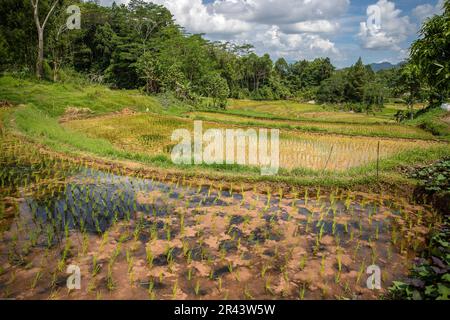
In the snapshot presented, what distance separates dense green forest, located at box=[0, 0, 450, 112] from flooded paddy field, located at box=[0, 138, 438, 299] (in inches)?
157

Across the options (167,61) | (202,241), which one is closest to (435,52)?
(202,241)

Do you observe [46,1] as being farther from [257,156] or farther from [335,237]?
[335,237]

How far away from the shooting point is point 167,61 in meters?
34.5

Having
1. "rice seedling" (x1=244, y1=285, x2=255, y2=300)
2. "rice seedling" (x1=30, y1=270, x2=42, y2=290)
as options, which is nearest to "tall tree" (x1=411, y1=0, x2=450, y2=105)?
"rice seedling" (x1=244, y1=285, x2=255, y2=300)

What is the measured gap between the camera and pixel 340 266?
15.3 ft

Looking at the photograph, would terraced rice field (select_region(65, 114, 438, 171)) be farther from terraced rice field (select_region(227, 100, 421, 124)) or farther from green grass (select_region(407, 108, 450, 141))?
terraced rice field (select_region(227, 100, 421, 124))

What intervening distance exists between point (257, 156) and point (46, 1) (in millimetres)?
22773

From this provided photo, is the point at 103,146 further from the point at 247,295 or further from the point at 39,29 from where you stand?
the point at 39,29

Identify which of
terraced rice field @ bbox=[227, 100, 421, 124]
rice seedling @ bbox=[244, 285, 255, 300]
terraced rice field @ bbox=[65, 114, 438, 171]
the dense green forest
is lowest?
rice seedling @ bbox=[244, 285, 255, 300]

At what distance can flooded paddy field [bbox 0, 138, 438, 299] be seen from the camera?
4.20m

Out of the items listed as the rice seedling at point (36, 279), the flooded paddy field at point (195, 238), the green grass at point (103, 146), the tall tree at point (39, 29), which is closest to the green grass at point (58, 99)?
the green grass at point (103, 146)
